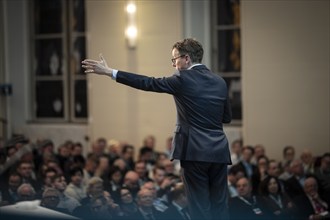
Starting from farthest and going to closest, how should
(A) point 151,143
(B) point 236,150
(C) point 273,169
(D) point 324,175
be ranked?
1. (A) point 151,143
2. (B) point 236,150
3. (C) point 273,169
4. (D) point 324,175

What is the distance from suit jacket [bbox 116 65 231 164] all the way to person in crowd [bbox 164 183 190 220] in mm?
1264

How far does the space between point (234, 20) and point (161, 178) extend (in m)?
3.45

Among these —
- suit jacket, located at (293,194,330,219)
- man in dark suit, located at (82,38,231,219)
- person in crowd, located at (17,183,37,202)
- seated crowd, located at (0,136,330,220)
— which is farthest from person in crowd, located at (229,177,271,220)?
person in crowd, located at (17,183,37,202)

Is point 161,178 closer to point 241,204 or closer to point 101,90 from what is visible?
point 241,204

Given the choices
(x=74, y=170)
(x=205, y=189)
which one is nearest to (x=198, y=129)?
(x=205, y=189)

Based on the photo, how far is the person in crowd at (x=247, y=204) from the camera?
6.58 m

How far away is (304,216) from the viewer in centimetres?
750

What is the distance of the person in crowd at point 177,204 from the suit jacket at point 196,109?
126 centimetres

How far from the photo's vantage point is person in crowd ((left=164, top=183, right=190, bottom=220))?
6.12 metres

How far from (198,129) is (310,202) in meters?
3.38

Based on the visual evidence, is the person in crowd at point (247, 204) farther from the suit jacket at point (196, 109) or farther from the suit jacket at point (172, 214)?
the suit jacket at point (196, 109)

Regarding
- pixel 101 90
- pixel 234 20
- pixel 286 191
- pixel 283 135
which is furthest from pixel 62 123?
pixel 286 191

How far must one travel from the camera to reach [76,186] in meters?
7.74

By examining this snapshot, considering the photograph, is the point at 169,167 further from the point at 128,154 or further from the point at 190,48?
the point at 190,48
